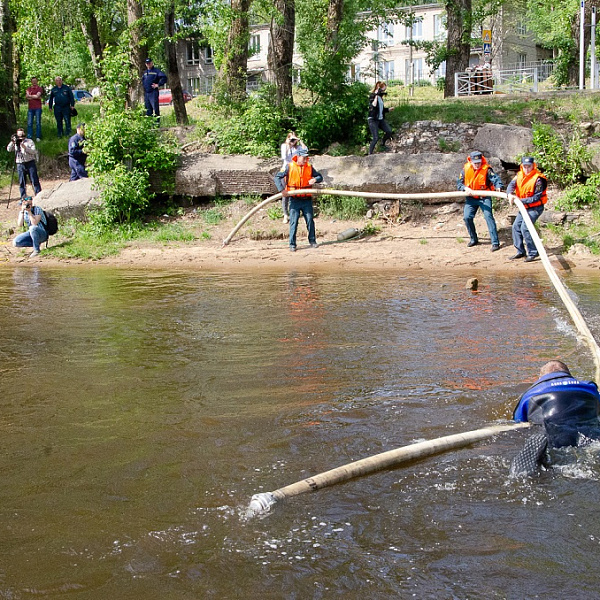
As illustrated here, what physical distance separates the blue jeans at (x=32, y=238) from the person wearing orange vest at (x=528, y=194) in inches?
398

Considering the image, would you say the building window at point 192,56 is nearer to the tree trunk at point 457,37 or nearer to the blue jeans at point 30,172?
the tree trunk at point 457,37

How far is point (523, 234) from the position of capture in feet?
47.1

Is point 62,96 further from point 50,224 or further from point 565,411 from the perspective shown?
point 565,411

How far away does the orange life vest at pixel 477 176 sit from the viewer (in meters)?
15.0

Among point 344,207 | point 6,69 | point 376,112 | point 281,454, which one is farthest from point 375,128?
point 281,454

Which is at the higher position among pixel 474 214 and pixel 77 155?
pixel 77 155

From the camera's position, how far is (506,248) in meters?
15.4

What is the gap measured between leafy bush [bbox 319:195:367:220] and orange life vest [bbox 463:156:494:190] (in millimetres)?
3214

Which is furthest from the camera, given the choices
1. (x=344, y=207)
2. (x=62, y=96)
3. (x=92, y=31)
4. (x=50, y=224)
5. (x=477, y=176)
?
(x=92, y=31)

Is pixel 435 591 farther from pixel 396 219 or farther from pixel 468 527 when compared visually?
pixel 396 219

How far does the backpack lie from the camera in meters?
17.3

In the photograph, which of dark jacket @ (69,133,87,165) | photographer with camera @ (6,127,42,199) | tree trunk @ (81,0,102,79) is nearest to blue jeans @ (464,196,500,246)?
dark jacket @ (69,133,87,165)

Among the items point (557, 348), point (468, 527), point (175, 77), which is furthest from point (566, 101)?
point (468, 527)

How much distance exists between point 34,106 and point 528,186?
52.1 feet
